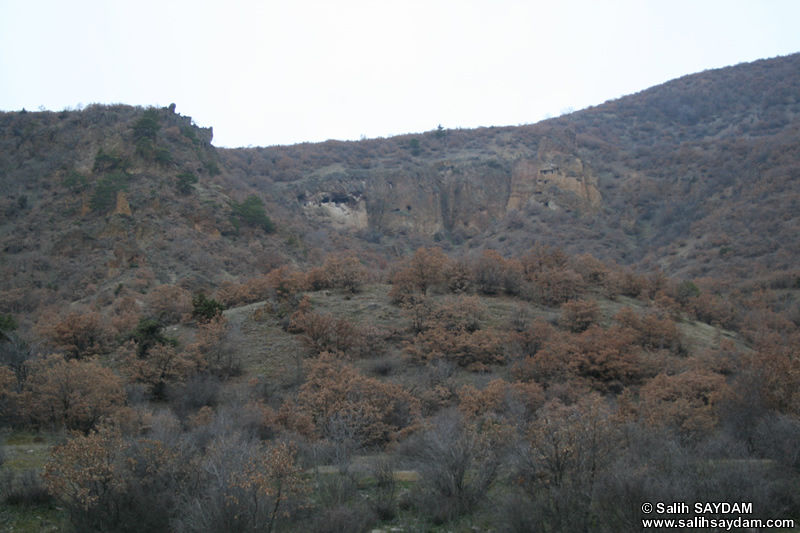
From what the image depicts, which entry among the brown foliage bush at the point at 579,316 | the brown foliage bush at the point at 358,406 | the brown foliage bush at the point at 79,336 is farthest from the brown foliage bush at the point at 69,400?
the brown foliage bush at the point at 579,316

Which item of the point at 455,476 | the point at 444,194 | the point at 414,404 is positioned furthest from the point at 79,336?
the point at 444,194

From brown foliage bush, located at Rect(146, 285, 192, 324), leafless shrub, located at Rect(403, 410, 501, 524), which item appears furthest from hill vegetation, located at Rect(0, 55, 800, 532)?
brown foliage bush, located at Rect(146, 285, 192, 324)

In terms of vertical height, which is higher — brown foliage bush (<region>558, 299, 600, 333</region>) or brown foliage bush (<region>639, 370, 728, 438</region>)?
brown foliage bush (<region>558, 299, 600, 333</region>)

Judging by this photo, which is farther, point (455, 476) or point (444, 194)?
point (444, 194)

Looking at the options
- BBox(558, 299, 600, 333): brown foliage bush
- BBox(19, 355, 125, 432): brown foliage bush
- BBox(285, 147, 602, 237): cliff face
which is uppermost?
BBox(285, 147, 602, 237): cliff face

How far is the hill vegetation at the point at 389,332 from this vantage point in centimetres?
1059

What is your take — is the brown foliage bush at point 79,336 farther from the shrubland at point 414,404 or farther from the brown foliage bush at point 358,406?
the brown foliage bush at point 358,406

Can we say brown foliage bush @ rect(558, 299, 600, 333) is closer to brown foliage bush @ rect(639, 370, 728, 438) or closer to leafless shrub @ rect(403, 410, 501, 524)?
brown foliage bush @ rect(639, 370, 728, 438)

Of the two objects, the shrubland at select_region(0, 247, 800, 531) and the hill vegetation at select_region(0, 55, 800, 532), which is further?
the hill vegetation at select_region(0, 55, 800, 532)

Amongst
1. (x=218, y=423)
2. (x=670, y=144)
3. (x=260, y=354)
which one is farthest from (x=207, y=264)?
(x=670, y=144)

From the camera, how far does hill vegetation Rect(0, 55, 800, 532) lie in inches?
417

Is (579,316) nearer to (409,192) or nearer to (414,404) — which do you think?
(414,404)

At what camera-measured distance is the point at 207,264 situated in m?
41.5

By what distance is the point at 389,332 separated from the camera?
2725cm
